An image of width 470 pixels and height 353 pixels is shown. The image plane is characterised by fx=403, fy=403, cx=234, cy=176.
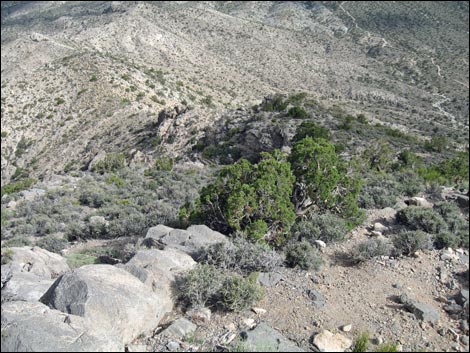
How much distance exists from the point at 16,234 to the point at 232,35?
245ft

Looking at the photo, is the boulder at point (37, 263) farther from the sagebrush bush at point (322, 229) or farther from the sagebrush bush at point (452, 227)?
the sagebrush bush at point (452, 227)

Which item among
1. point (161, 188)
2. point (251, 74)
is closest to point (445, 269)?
point (161, 188)

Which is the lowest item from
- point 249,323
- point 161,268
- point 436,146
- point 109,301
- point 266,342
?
point 436,146

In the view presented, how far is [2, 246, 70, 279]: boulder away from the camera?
7961 millimetres

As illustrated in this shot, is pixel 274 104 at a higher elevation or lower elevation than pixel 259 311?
lower

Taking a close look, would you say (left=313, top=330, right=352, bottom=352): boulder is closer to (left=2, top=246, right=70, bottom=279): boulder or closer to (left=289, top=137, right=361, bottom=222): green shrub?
(left=289, top=137, right=361, bottom=222): green shrub

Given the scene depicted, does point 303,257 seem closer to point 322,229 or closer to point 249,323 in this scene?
point 322,229

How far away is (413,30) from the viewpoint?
326ft

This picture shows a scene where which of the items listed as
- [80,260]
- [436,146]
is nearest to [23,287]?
[80,260]

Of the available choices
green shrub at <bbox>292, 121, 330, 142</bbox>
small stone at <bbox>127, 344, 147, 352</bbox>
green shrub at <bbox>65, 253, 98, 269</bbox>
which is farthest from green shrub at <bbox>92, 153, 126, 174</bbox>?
small stone at <bbox>127, 344, 147, 352</bbox>

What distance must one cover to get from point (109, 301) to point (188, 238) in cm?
299

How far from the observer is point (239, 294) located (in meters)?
6.05

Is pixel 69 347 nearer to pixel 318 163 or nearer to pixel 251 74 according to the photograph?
pixel 318 163

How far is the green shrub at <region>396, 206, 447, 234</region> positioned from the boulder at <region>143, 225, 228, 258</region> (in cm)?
456
